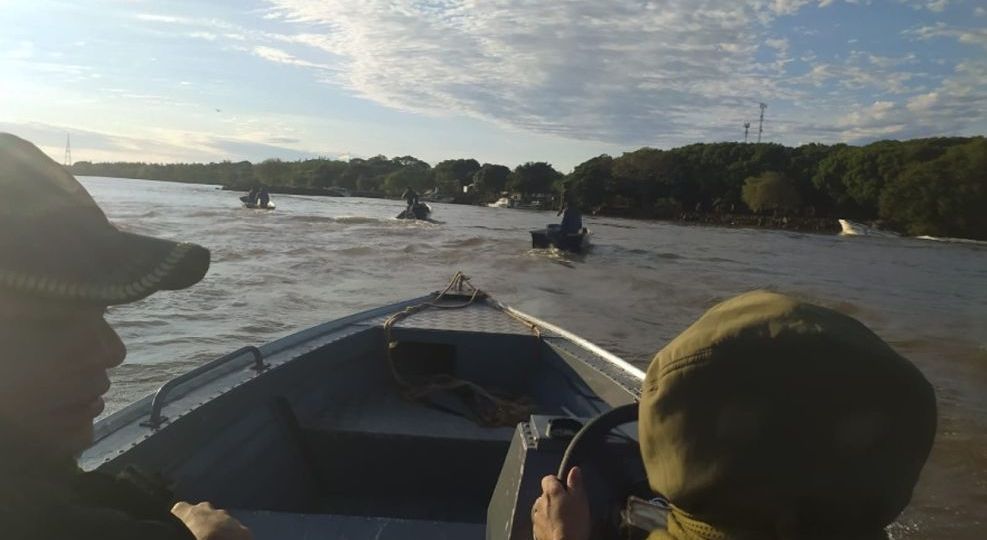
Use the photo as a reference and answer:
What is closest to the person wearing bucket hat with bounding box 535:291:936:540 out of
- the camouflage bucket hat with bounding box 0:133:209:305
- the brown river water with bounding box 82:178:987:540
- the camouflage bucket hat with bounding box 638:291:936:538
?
the camouflage bucket hat with bounding box 638:291:936:538

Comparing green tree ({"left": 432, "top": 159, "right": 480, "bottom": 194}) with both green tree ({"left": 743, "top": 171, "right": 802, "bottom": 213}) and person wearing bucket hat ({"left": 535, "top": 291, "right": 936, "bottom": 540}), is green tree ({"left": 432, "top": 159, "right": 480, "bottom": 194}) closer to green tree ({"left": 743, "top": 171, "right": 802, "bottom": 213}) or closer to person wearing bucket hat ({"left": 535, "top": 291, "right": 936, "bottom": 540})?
green tree ({"left": 743, "top": 171, "right": 802, "bottom": 213})

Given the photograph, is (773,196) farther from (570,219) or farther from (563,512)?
(563,512)

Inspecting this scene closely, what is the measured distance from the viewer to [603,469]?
1948 mm

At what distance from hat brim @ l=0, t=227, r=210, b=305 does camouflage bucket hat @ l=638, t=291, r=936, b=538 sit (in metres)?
0.70

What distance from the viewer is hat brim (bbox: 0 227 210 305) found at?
0.87 m

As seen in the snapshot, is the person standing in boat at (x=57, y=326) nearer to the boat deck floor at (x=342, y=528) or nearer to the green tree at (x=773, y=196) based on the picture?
the boat deck floor at (x=342, y=528)

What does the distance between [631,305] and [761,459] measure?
13062 mm

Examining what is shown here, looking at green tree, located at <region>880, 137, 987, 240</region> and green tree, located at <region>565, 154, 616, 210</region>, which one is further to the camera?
green tree, located at <region>565, 154, 616, 210</region>

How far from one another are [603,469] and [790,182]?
236ft

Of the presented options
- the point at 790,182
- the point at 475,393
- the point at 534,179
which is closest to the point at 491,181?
the point at 534,179

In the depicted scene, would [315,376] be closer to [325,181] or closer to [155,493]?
[155,493]

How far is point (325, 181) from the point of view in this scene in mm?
126312

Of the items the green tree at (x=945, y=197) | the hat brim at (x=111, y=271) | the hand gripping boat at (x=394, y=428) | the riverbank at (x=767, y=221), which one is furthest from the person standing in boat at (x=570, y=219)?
the green tree at (x=945, y=197)

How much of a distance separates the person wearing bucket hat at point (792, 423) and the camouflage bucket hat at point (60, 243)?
0.72 m
